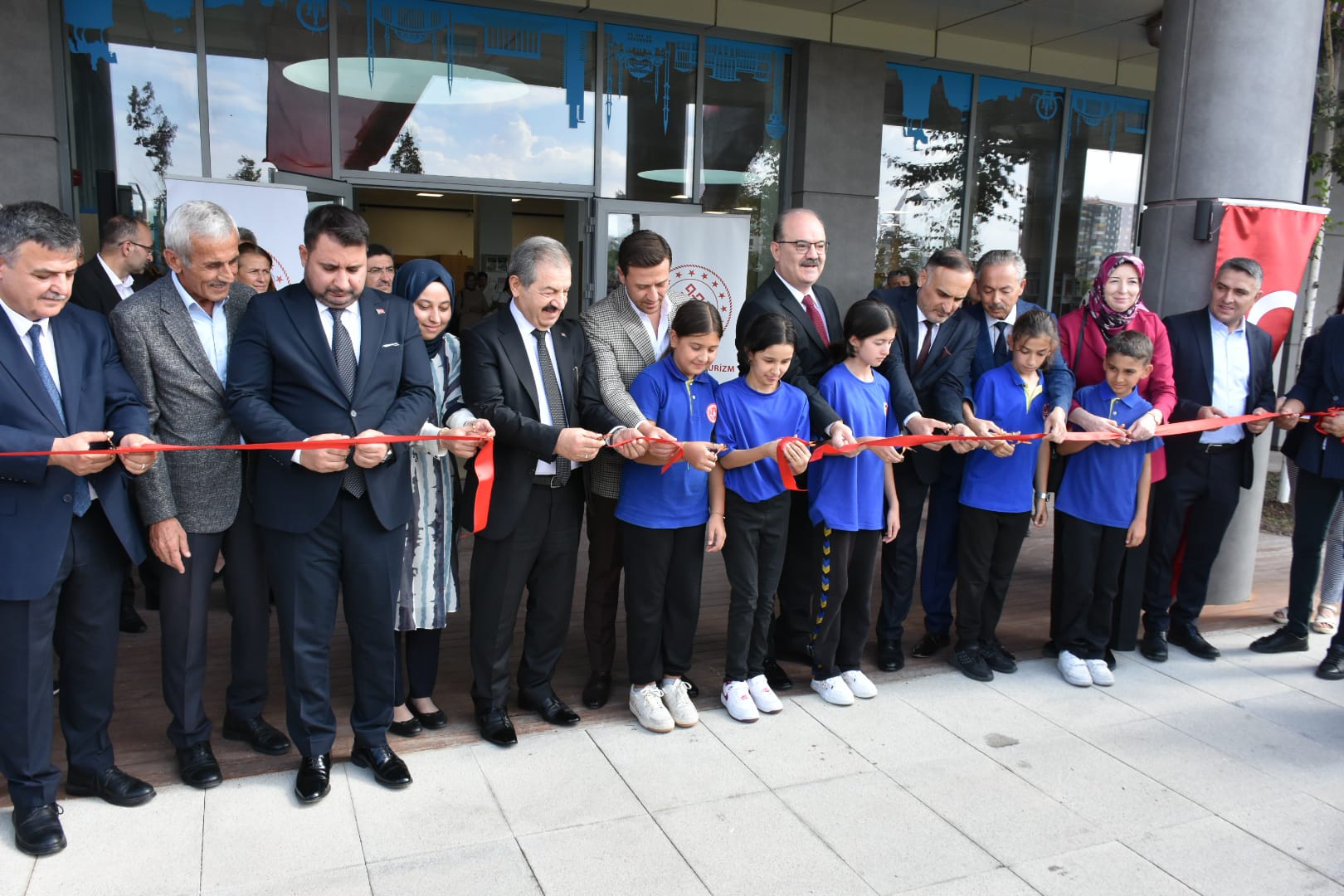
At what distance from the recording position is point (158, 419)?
10.2 feet

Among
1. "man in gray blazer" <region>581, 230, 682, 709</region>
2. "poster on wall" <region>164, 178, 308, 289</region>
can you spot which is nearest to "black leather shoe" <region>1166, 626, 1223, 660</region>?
"man in gray blazer" <region>581, 230, 682, 709</region>

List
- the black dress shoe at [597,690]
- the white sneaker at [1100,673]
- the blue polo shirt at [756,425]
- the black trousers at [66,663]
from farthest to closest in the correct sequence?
the white sneaker at [1100,673], the black dress shoe at [597,690], the blue polo shirt at [756,425], the black trousers at [66,663]

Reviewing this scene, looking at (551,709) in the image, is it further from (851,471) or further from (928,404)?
(928,404)

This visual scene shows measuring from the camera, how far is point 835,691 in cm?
398

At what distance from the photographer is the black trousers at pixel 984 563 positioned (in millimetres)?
4254

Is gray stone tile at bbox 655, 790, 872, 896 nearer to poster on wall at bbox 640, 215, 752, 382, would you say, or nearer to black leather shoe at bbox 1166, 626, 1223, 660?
black leather shoe at bbox 1166, 626, 1223, 660

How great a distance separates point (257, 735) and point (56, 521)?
109 centimetres

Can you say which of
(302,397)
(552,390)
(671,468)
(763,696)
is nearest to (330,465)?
(302,397)

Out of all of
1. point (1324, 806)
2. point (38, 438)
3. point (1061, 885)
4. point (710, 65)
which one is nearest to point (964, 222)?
point (710, 65)

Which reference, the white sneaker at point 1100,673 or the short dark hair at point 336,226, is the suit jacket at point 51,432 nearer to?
the short dark hair at point 336,226

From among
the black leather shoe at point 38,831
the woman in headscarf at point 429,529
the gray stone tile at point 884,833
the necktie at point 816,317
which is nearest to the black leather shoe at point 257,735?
the woman in headscarf at point 429,529

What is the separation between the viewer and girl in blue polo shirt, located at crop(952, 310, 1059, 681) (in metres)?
4.16

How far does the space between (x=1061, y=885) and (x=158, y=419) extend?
10.3ft

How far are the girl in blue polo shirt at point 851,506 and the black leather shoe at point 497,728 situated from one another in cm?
133
